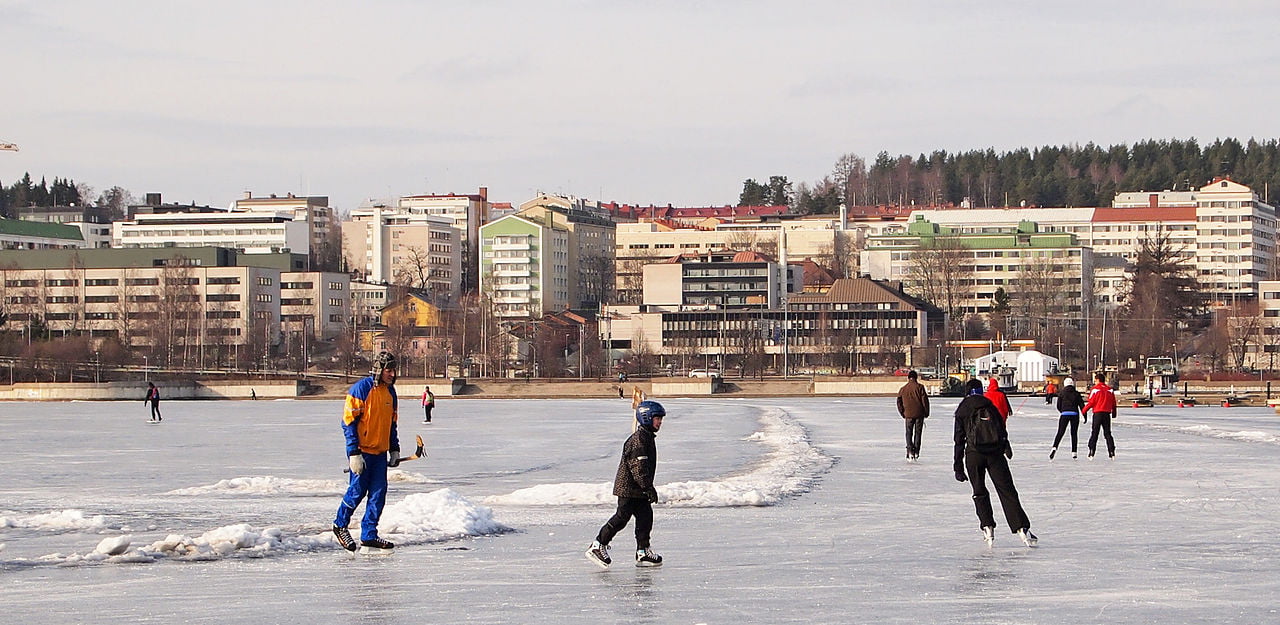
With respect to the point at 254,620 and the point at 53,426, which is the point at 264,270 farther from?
the point at 254,620

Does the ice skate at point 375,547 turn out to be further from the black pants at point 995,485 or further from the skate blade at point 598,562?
the black pants at point 995,485

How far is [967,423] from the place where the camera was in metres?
14.8

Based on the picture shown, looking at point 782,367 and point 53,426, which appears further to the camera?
point 782,367

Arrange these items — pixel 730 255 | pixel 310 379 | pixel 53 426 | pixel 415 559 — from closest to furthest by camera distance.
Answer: pixel 415 559 < pixel 53 426 < pixel 310 379 < pixel 730 255

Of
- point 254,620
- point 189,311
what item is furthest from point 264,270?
point 254,620

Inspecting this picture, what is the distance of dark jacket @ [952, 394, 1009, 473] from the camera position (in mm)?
14695

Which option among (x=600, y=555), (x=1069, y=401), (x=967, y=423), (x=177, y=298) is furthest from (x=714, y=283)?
(x=600, y=555)

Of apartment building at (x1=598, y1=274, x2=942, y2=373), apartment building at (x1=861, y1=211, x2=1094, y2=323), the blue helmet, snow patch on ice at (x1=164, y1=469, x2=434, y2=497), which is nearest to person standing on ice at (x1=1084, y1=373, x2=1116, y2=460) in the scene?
snow patch on ice at (x1=164, y1=469, x2=434, y2=497)

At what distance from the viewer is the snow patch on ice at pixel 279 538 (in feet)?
45.1

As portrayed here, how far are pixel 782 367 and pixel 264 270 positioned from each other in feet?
189

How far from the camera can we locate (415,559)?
1398cm

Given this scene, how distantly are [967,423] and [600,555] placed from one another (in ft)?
12.1

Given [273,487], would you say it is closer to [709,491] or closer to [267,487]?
[267,487]

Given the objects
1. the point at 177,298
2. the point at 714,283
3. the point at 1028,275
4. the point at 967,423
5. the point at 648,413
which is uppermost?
the point at 1028,275
